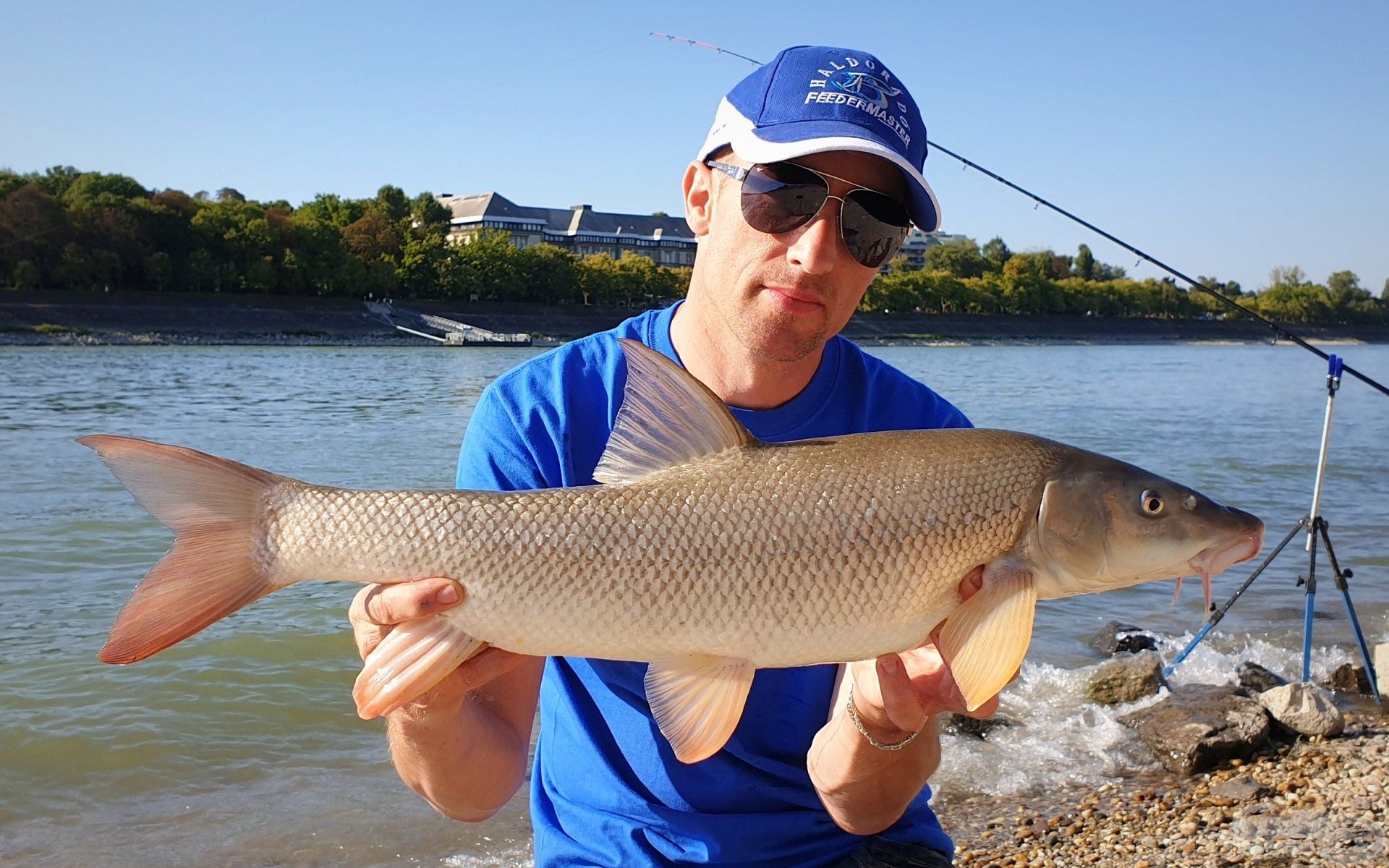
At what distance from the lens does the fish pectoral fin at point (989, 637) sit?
7.50 feet

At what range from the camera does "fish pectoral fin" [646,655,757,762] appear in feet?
7.84

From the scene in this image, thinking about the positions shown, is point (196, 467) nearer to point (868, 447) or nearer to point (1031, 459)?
point (868, 447)

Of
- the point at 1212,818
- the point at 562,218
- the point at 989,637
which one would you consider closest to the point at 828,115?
the point at 989,637

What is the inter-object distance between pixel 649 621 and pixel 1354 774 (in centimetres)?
521

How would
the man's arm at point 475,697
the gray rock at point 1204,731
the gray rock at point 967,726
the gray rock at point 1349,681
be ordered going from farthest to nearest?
the gray rock at point 1349,681
the gray rock at point 967,726
the gray rock at point 1204,731
the man's arm at point 475,697

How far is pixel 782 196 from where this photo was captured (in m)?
2.90

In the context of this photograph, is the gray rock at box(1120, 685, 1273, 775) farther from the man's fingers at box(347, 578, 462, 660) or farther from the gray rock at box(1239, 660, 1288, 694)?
the man's fingers at box(347, 578, 462, 660)

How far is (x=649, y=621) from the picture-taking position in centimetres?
233

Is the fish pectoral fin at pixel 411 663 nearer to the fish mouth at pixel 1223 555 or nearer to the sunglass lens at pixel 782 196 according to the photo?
the sunglass lens at pixel 782 196

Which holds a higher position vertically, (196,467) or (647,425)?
(647,425)

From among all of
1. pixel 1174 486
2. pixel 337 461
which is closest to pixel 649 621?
pixel 1174 486

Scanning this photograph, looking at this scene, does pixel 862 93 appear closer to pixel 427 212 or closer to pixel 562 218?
pixel 427 212

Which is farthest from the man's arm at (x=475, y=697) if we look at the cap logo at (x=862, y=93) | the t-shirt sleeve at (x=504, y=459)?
the cap logo at (x=862, y=93)

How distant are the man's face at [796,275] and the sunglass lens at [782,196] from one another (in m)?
0.02
